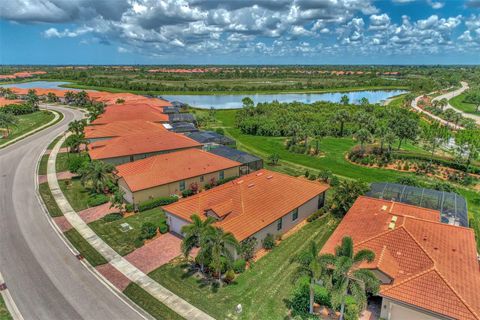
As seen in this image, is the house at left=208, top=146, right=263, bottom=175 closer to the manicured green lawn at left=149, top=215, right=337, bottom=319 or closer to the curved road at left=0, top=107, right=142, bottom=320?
the manicured green lawn at left=149, top=215, right=337, bottom=319

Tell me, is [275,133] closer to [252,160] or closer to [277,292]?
[252,160]

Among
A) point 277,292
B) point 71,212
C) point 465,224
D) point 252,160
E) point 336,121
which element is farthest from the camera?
point 336,121

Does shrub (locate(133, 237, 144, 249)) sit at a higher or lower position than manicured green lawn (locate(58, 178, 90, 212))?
lower

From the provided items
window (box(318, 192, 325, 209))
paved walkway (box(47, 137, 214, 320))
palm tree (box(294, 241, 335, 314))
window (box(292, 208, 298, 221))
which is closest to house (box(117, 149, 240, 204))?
paved walkway (box(47, 137, 214, 320))

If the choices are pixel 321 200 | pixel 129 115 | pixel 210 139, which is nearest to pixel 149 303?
pixel 321 200

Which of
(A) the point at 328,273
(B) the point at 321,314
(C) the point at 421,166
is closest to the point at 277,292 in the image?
(B) the point at 321,314

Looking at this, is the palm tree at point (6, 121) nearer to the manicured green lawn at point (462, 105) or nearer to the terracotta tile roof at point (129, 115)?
the terracotta tile roof at point (129, 115)
